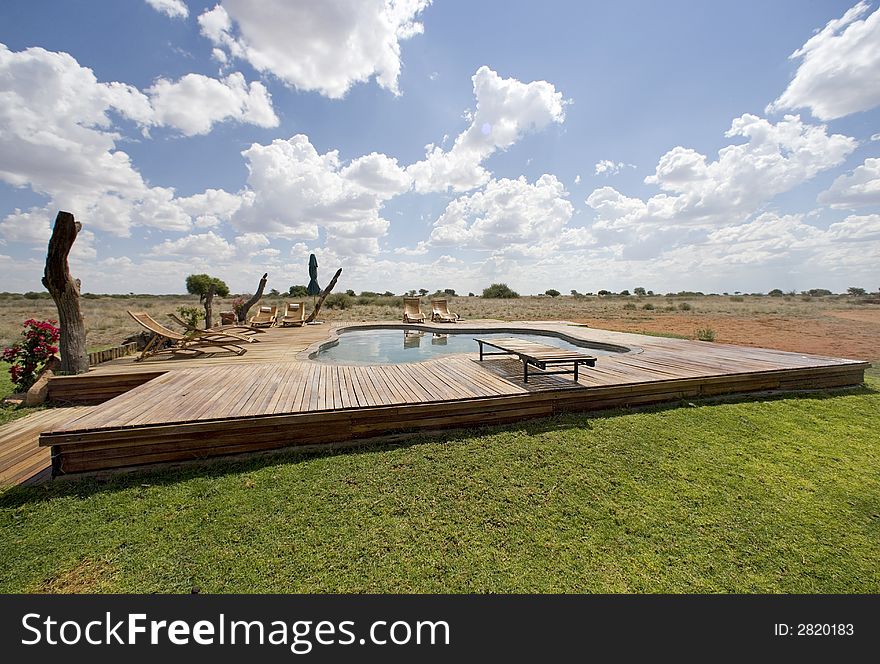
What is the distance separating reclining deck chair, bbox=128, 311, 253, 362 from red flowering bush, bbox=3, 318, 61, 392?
111cm

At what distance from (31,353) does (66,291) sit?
1.11m

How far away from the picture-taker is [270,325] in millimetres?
12750

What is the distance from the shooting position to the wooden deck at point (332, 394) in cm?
312

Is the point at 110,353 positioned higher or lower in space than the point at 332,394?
higher

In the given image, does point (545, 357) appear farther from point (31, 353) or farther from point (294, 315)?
point (294, 315)

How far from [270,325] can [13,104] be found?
7.77 metres

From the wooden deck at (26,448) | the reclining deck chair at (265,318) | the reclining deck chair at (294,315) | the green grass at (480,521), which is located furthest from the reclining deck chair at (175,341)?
the reclining deck chair at (294,315)

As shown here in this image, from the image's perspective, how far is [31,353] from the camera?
5312mm

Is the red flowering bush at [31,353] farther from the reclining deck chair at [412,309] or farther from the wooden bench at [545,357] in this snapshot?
the reclining deck chair at [412,309]

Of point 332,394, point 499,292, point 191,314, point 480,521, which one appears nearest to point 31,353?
point 191,314

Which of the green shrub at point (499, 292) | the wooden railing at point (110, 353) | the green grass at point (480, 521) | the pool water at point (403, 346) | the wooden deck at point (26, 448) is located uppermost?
the green shrub at point (499, 292)

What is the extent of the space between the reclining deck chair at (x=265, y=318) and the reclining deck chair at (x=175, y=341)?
17.1 ft
